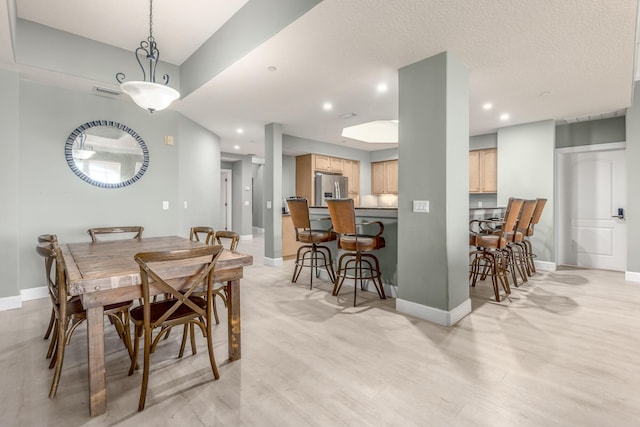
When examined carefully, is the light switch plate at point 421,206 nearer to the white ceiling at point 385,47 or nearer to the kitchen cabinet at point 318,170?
the white ceiling at point 385,47

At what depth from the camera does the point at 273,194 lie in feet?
17.7

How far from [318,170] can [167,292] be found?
544cm

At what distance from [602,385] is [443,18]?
2616 millimetres

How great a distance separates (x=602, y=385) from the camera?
181 cm

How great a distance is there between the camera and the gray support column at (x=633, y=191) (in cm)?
425

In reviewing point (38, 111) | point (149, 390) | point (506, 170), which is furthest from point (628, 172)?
point (38, 111)

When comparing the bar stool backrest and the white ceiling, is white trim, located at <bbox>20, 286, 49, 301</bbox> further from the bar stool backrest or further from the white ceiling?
the bar stool backrest

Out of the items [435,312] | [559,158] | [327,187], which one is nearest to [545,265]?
[559,158]

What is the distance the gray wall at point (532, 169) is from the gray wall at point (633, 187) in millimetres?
869

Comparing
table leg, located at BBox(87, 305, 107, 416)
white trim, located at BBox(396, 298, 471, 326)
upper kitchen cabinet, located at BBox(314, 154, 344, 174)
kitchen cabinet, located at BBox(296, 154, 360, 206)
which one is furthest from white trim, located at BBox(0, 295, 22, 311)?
upper kitchen cabinet, located at BBox(314, 154, 344, 174)

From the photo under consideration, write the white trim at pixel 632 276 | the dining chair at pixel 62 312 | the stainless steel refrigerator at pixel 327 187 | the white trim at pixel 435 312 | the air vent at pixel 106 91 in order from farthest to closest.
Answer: the stainless steel refrigerator at pixel 327 187 → the white trim at pixel 632 276 → the air vent at pixel 106 91 → the white trim at pixel 435 312 → the dining chair at pixel 62 312

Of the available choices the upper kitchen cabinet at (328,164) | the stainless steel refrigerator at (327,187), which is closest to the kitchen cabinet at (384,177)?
the upper kitchen cabinet at (328,164)

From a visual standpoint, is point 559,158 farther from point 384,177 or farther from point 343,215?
point 343,215

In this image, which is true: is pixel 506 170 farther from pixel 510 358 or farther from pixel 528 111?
pixel 510 358
